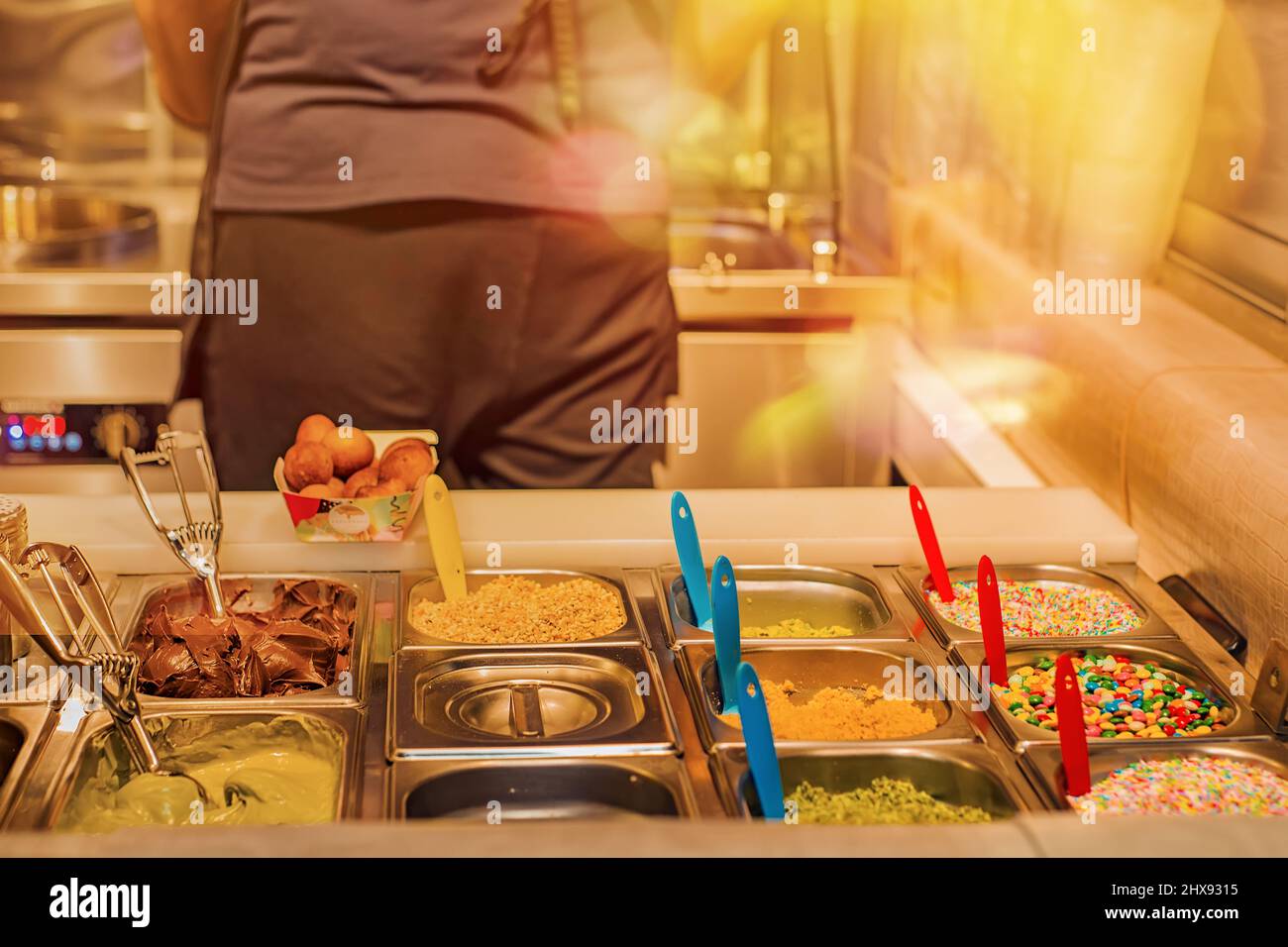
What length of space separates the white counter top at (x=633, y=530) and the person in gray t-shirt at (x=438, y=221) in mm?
435

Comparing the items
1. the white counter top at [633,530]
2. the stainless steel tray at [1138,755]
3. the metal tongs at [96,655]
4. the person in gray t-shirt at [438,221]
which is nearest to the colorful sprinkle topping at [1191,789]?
the stainless steel tray at [1138,755]

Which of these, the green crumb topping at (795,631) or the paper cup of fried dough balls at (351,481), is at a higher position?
the paper cup of fried dough balls at (351,481)

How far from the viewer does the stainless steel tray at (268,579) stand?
1.06m

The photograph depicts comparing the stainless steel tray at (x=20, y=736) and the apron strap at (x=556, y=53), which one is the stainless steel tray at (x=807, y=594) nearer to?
the stainless steel tray at (x=20, y=736)

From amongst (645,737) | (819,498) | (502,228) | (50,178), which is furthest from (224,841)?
(50,178)

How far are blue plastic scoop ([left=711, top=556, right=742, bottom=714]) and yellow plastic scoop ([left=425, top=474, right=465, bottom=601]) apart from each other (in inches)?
11.3

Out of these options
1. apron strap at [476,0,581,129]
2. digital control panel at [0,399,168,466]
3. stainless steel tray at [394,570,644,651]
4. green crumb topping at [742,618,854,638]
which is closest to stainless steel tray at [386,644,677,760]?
stainless steel tray at [394,570,644,651]

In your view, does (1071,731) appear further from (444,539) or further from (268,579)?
(268,579)

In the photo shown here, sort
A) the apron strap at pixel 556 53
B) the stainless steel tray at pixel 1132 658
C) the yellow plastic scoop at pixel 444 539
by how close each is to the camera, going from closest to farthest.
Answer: the stainless steel tray at pixel 1132 658 → the yellow plastic scoop at pixel 444 539 → the apron strap at pixel 556 53

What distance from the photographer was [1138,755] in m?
1.01

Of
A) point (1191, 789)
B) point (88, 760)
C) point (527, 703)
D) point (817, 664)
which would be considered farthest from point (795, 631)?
point (88, 760)

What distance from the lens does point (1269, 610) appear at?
46.5 inches

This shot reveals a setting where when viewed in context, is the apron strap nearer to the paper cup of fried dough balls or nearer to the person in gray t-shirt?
the person in gray t-shirt

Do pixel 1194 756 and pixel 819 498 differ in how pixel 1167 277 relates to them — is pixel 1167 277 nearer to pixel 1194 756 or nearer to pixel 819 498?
pixel 819 498
